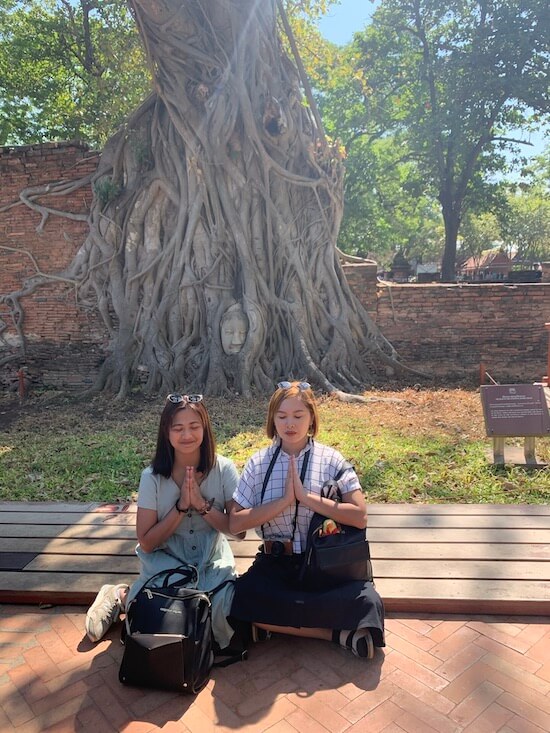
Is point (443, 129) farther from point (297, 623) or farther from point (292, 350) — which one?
point (297, 623)

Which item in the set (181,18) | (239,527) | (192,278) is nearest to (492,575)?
(239,527)

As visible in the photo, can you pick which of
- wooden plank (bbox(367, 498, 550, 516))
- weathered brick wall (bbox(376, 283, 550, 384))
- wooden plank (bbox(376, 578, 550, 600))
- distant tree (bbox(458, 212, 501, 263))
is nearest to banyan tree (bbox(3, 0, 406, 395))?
weathered brick wall (bbox(376, 283, 550, 384))

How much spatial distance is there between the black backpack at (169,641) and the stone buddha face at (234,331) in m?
5.54

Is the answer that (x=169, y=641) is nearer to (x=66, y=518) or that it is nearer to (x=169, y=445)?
(x=169, y=445)

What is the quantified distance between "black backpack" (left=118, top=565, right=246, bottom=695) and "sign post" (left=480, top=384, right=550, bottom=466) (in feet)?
8.95

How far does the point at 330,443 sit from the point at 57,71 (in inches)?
542

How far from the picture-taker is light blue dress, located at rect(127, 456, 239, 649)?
225 centimetres

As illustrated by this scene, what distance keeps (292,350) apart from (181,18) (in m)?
4.83

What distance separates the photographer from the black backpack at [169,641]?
1.88m

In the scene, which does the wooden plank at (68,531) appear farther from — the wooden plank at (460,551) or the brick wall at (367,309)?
the brick wall at (367,309)

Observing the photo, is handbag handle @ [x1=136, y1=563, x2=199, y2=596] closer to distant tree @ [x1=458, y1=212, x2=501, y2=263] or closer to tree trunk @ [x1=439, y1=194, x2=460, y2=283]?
tree trunk @ [x1=439, y1=194, x2=460, y2=283]

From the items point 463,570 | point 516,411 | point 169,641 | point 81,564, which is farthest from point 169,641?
point 516,411

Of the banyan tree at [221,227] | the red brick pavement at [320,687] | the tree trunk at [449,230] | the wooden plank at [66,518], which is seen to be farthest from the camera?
the tree trunk at [449,230]

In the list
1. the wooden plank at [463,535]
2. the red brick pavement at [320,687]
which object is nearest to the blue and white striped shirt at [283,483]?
the red brick pavement at [320,687]
